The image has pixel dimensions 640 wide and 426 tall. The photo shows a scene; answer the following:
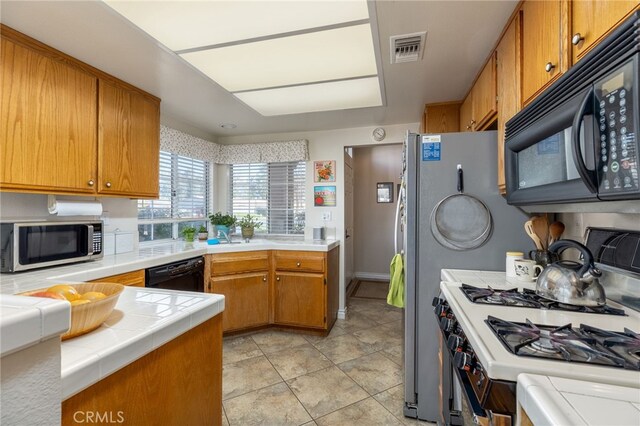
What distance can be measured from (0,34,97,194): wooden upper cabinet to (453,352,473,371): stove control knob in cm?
225

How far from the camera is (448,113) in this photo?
2.55 m

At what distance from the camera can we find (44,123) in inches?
66.2

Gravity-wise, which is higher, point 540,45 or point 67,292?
point 540,45

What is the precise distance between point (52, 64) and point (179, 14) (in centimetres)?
97

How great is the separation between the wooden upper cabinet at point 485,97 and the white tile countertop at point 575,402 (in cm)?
151

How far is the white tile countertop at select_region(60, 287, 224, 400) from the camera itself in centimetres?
62

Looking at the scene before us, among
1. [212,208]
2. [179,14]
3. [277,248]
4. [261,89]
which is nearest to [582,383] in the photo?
[179,14]

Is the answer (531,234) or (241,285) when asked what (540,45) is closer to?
(531,234)

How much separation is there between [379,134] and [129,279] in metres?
2.67

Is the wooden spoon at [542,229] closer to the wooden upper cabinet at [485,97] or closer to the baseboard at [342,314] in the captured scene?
the wooden upper cabinet at [485,97]

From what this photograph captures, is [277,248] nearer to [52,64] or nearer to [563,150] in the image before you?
[52,64]

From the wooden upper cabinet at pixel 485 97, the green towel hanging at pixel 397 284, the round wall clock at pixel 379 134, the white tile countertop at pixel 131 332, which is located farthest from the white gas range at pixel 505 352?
the round wall clock at pixel 379 134

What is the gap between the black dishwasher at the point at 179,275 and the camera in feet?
6.99

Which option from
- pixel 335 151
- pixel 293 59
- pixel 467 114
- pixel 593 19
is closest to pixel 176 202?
pixel 335 151
